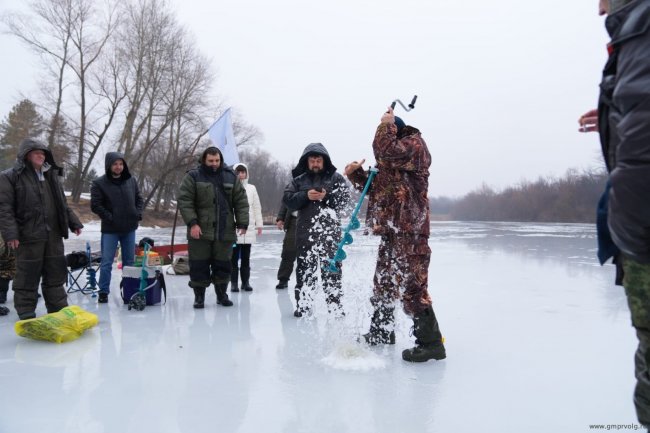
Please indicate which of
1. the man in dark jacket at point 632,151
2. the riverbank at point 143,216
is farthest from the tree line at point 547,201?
the man in dark jacket at point 632,151

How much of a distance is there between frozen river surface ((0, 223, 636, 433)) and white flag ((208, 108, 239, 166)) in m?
3.01

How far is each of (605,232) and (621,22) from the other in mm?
634

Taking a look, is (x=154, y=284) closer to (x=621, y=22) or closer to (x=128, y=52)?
(x=621, y=22)

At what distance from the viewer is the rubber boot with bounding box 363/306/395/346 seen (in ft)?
11.0

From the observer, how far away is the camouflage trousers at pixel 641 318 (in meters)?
1.32

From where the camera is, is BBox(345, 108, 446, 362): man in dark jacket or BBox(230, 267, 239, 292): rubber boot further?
BBox(230, 267, 239, 292): rubber boot

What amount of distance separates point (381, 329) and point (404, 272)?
580 millimetres

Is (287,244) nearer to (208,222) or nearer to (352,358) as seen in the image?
(208,222)

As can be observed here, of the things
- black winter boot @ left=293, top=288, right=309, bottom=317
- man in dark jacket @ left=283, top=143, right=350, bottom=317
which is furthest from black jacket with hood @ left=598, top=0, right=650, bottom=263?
black winter boot @ left=293, top=288, right=309, bottom=317

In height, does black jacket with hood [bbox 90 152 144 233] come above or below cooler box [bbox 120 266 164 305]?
above

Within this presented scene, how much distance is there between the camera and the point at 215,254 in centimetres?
489

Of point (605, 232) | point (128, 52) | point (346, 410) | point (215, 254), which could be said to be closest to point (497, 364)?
point (346, 410)

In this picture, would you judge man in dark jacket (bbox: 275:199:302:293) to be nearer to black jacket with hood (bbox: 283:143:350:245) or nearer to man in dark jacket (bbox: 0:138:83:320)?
black jacket with hood (bbox: 283:143:350:245)

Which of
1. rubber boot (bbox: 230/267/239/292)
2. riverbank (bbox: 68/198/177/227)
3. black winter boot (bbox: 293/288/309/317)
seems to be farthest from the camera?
riverbank (bbox: 68/198/177/227)
